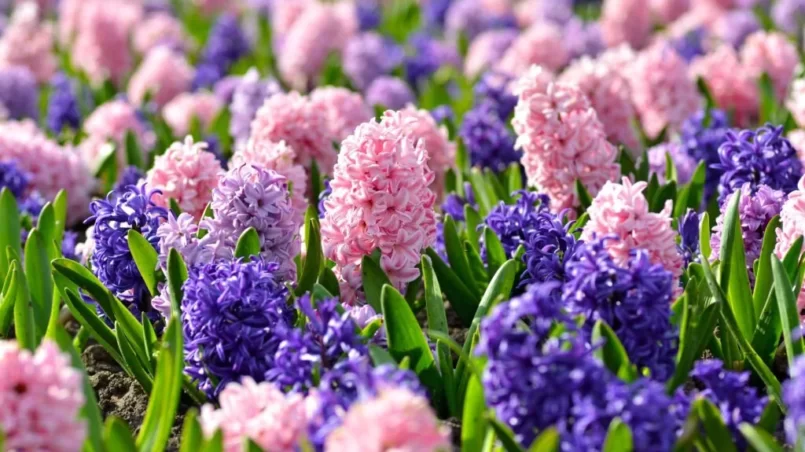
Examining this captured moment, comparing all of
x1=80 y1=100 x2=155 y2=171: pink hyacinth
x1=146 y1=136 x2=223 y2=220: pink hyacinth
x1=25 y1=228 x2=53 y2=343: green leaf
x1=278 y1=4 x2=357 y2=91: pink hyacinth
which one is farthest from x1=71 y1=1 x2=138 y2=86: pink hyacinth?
x1=25 y1=228 x2=53 y2=343: green leaf

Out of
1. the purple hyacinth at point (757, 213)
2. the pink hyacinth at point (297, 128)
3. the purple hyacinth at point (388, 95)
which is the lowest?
the purple hyacinth at point (757, 213)

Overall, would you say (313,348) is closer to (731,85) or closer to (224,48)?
(731,85)

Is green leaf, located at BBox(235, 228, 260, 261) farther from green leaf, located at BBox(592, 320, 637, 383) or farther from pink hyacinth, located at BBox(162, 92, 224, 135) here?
pink hyacinth, located at BBox(162, 92, 224, 135)

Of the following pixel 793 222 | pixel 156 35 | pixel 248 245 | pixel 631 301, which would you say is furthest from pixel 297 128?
pixel 156 35

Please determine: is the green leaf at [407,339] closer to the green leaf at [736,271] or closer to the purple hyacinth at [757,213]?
the green leaf at [736,271]

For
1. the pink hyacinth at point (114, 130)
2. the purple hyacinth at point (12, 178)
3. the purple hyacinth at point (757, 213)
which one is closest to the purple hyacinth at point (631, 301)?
the purple hyacinth at point (757, 213)
